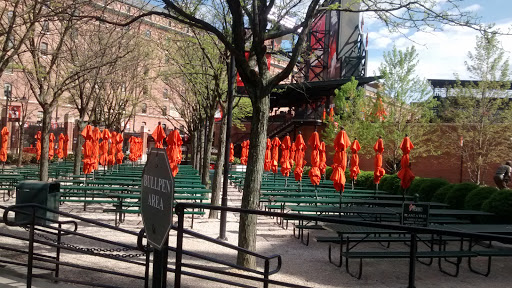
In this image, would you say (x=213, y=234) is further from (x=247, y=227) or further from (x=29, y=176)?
(x=29, y=176)

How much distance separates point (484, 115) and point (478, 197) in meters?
15.9

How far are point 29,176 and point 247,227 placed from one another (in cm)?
1356

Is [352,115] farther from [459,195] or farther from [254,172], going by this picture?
[254,172]

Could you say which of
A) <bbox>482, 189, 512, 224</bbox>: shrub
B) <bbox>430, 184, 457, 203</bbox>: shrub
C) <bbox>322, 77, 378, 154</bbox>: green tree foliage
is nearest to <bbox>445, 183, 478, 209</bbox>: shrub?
<bbox>430, 184, 457, 203</bbox>: shrub

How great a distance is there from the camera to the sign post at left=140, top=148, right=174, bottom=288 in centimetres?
260

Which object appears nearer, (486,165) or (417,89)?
(486,165)

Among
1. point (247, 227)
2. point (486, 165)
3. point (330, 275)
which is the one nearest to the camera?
point (247, 227)

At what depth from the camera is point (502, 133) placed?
2539 centimetres

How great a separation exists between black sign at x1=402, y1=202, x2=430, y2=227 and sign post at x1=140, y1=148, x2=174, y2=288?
6308mm

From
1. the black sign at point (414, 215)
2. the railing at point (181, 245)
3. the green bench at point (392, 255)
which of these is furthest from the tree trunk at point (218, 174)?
the railing at point (181, 245)

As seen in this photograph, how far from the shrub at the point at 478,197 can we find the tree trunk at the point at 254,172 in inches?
359

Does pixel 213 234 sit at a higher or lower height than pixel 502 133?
lower

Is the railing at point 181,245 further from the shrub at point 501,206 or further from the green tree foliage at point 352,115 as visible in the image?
the green tree foliage at point 352,115

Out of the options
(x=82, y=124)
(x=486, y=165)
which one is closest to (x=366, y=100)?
(x=486, y=165)
